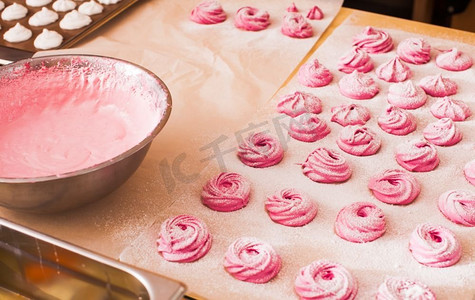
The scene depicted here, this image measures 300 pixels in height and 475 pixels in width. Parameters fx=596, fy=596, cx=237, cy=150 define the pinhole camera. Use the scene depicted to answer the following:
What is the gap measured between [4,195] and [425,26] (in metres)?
2.01

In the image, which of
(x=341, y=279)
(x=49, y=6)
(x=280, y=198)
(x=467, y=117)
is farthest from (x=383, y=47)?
(x=49, y=6)

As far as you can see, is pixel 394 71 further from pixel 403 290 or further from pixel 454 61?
pixel 403 290

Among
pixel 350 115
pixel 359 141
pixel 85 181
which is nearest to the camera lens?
pixel 85 181

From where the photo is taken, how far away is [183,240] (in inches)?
64.4

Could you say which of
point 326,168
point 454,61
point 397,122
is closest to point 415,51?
point 454,61

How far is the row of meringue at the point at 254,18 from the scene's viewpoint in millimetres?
2670

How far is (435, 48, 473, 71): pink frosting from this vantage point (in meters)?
2.41

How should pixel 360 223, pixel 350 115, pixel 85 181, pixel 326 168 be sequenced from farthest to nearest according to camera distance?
pixel 350 115 < pixel 326 168 < pixel 360 223 < pixel 85 181

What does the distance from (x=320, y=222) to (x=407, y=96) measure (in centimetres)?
74

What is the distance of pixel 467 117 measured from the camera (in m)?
2.17

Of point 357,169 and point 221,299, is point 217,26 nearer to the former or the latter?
point 357,169

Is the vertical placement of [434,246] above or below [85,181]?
below

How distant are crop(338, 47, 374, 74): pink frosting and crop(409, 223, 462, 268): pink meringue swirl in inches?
36.7

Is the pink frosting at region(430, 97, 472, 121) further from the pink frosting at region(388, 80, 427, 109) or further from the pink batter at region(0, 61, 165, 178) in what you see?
the pink batter at region(0, 61, 165, 178)
